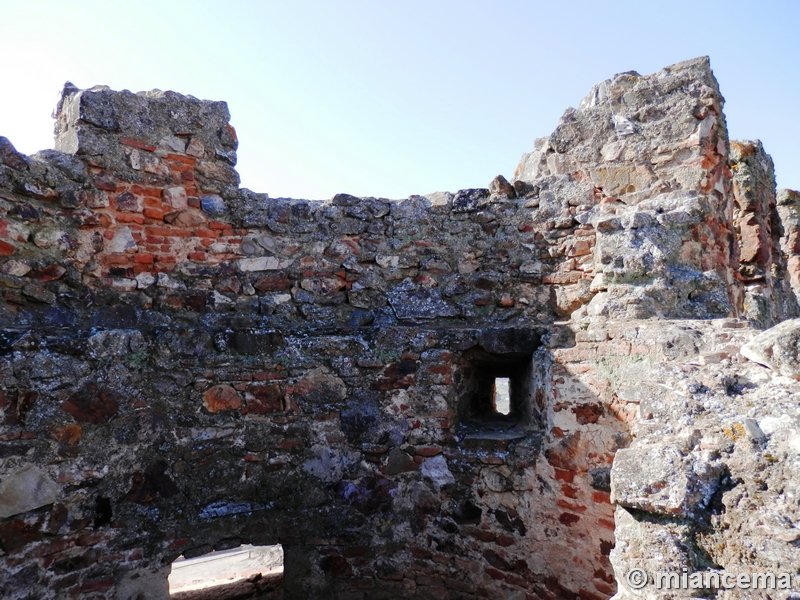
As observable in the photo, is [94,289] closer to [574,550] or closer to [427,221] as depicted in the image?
[427,221]

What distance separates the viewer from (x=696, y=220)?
3.16 meters

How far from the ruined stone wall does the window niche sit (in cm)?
2

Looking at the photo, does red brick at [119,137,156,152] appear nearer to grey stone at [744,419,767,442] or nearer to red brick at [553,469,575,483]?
red brick at [553,469,575,483]

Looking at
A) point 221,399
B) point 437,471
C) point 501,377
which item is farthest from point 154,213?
point 501,377

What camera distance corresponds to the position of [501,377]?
3762mm

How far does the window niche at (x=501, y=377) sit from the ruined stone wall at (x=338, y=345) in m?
0.02

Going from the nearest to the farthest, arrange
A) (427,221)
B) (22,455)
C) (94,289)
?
(22,455) < (94,289) < (427,221)

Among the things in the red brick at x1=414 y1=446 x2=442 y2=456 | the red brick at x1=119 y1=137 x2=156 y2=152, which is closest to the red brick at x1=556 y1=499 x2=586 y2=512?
the red brick at x1=414 y1=446 x2=442 y2=456

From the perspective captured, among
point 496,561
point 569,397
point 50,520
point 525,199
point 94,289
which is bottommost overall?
point 496,561

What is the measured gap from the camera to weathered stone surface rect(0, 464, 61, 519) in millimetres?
2668

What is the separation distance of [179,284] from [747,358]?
3.10 m

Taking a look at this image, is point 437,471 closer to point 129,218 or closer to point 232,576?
point 232,576

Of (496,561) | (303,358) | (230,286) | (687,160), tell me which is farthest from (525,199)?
(496,561)

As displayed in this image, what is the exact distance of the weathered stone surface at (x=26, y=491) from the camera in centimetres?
267
